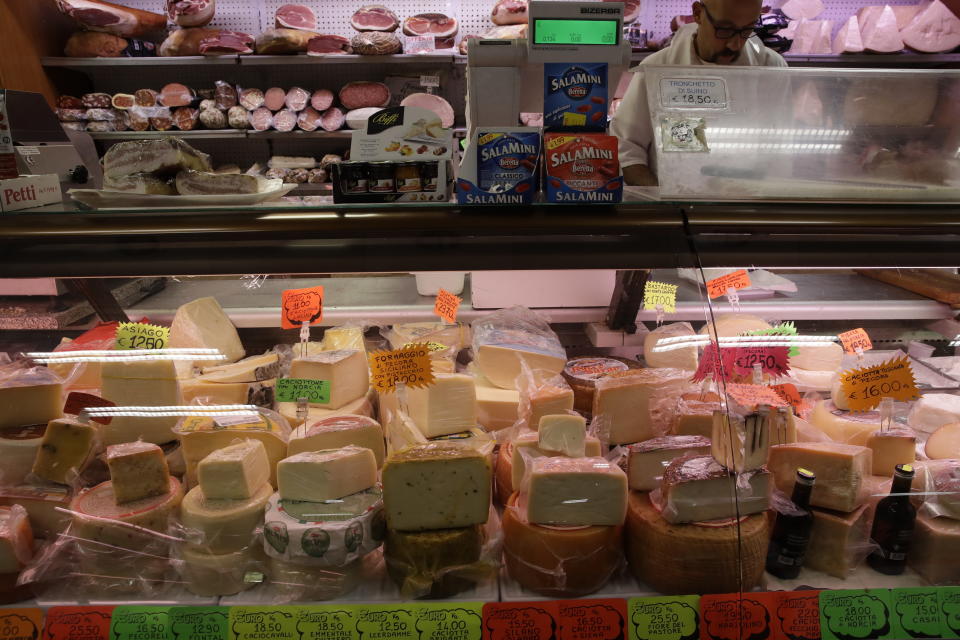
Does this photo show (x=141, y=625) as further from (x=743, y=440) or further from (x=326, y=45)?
(x=326, y=45)

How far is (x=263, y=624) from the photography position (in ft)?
3.99

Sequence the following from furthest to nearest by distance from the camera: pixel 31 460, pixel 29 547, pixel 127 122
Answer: pixel 127 122
pixel 31 460
pixel 29 547

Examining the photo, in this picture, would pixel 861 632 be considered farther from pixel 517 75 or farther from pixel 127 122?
pixel 127 122

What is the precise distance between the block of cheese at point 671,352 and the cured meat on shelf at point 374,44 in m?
3.63

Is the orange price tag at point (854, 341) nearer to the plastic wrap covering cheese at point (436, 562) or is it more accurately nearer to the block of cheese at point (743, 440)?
the block of cheese at point (743, 440)

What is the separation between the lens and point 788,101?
138 centimetres

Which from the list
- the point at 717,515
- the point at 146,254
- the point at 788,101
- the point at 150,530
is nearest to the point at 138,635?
the point at 150,530

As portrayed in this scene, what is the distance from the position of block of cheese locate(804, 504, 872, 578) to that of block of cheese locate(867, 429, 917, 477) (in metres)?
0.18

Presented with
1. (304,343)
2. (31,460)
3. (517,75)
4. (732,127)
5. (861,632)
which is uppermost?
(517,75)

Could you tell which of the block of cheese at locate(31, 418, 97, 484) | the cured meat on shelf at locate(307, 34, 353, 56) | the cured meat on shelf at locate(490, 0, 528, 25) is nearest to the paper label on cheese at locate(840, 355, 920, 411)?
the block of cheese at locate(31, 418, 97, 484)

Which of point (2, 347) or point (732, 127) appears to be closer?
point (732, 127)

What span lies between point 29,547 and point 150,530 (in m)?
0.26

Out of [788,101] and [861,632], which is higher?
[788,101]

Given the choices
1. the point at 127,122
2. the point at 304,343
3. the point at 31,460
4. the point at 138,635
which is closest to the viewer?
the point at 138,635
